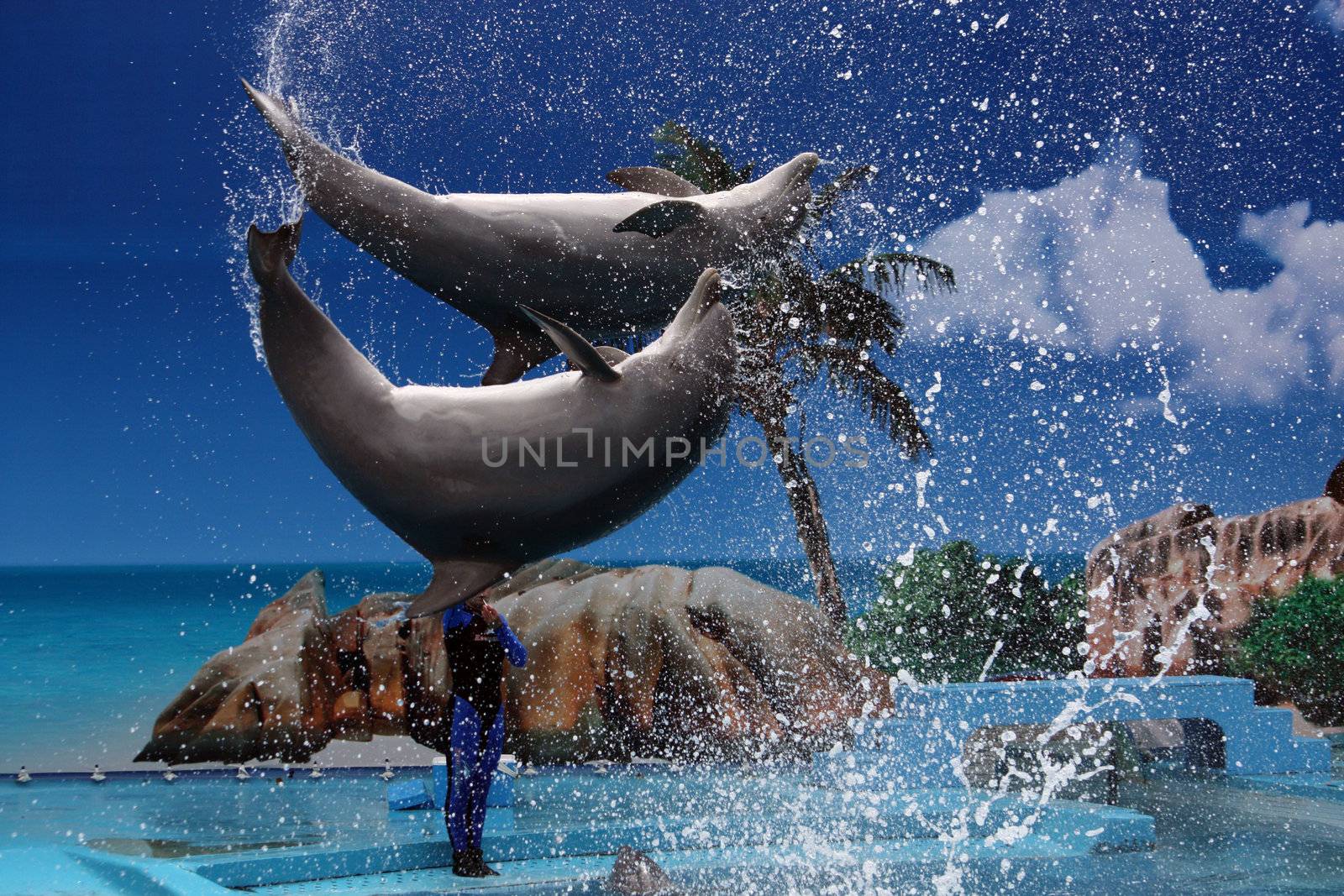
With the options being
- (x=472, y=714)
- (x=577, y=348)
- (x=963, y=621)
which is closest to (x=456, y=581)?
(x=577, y=348)

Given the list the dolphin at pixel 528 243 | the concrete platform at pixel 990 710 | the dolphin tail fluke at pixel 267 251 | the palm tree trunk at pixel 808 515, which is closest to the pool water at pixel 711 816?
the concrete platform at pixel 990 710

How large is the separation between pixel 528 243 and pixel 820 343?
1186cm

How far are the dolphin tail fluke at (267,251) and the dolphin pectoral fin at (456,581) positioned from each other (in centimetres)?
100

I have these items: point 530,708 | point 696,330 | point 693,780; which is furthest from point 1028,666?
point 696,330

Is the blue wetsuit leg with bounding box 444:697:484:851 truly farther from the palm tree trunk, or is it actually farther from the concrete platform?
the palm tree trunk

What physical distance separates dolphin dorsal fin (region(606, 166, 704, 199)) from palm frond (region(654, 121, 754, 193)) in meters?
10.9

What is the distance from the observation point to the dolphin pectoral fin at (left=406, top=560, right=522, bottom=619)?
3197 mm

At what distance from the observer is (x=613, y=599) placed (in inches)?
504

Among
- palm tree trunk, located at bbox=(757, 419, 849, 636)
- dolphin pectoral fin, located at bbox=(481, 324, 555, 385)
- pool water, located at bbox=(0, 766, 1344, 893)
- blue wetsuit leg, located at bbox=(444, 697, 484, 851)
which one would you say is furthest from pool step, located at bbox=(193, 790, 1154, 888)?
palm tree trunk, located at bbox=(757, 419, 849, 636)

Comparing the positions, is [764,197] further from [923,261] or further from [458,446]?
[923,261]

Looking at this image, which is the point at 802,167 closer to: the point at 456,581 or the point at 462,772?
the point at 456,581

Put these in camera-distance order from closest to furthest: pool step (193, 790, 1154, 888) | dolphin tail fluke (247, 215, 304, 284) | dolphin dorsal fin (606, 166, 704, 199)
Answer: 1. dolphin tail fluke (247, 215, 304, 284)
2. dolphin dorsal fin (606, 166, 704, 199)
3. pool step (193, 790, 1154, 888)

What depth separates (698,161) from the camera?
1545cm

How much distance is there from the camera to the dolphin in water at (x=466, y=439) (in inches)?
124
